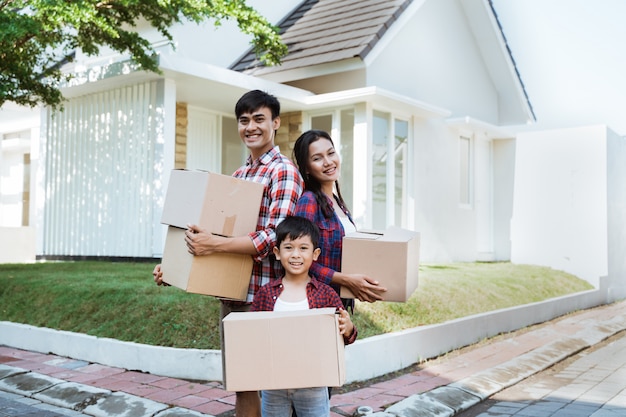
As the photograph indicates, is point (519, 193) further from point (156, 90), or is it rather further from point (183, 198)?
point (183, 198)

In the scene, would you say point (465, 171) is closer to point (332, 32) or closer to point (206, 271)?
point (332, 32)

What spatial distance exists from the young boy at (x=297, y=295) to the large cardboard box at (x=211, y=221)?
0.21 meters

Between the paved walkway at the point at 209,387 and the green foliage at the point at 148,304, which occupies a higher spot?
the green foliage at the point at 148,304

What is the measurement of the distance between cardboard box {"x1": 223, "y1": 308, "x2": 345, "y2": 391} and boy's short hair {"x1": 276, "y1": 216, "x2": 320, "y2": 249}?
0.33 metres

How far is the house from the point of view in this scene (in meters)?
10.1

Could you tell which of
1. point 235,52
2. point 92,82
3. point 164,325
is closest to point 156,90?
point 92,82

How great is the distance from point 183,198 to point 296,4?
39.9 ft

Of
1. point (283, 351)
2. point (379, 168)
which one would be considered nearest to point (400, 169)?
point (379, 168)

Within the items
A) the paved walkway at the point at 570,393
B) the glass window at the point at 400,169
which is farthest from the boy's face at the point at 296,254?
the glass window at the point at 400,169

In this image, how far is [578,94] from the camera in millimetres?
25797

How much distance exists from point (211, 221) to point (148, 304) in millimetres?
3481

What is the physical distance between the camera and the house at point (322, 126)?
10.1m

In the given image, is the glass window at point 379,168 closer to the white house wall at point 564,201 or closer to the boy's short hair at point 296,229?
the white house wall at point 564,201

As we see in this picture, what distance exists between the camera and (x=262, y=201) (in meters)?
2.89
